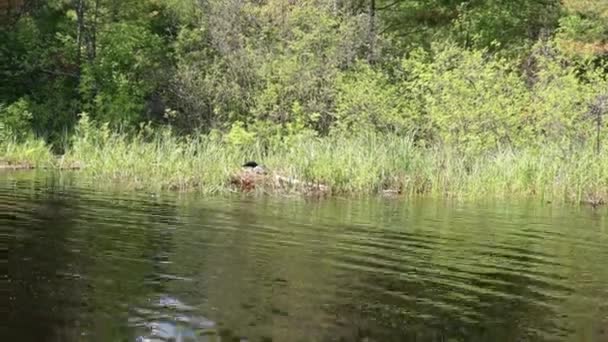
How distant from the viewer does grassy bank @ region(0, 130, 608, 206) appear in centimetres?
1688

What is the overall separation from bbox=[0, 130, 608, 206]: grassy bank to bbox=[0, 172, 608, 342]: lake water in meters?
3.34

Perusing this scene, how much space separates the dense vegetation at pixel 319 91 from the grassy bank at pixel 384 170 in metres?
0.04

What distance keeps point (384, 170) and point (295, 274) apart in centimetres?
989

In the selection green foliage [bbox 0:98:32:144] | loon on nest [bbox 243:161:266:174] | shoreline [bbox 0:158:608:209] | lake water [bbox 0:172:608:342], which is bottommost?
lake water [bbox 0:172:608:342]

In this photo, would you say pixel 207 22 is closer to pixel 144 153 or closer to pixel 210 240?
pixel 144 153

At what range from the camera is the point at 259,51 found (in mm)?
29172

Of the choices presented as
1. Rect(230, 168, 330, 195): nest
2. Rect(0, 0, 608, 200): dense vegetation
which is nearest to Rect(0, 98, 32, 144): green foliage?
Rect(0, 0, 608, 200): dense vegetation

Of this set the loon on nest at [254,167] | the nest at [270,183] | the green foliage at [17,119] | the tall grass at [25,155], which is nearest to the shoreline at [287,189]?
the nest at [270,183]

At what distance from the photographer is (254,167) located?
1786 cm

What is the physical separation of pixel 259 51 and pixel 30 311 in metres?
23.8

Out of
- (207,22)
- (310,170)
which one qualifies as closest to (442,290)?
(310,170)

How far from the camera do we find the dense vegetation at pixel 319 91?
17.6 meters

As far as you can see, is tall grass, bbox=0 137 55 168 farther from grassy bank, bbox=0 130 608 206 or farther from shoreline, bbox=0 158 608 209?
shoreline, bbox=0 158 608 209

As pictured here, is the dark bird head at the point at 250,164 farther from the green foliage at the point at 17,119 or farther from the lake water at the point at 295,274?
the green foliage at the point at 17,119
